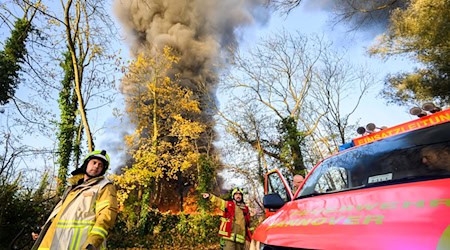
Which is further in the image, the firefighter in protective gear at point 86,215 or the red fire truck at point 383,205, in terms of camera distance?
the firefighter in protective gear at point 86,215

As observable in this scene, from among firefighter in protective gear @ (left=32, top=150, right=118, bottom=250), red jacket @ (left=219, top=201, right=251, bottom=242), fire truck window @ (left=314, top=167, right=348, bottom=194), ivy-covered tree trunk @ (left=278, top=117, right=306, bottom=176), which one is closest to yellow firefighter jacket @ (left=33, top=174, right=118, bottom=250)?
firefighter in protective gear @ (left=32, top=150, right=118, bottom=250)

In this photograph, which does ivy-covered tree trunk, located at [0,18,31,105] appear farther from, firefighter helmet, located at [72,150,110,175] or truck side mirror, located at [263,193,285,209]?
truck side mirror, located at [263,193,285,209]

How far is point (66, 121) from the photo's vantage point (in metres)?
13.5

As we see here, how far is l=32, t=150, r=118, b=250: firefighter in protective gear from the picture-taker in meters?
2.46

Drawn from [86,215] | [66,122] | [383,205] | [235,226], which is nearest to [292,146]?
[235,226]

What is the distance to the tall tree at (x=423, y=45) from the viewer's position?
10562mm

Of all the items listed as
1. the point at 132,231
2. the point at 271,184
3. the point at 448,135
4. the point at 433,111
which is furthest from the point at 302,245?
the point at 132,231

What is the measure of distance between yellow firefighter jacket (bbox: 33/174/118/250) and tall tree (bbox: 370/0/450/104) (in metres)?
12.6

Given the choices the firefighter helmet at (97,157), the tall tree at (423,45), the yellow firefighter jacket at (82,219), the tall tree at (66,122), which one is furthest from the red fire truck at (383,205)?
the tall tree at (66,122)

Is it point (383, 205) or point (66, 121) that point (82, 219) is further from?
point (66, 121)

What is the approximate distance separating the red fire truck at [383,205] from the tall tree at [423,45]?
10955mm

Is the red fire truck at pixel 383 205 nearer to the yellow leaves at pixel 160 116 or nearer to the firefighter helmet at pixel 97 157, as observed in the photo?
the firefighter helmet at pixel 97 157

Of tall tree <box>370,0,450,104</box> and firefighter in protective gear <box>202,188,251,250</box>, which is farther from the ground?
tall tree <box>370,0,450,104</box>

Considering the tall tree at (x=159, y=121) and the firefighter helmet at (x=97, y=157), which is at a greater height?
the tall tree at (x=159, y=121)
